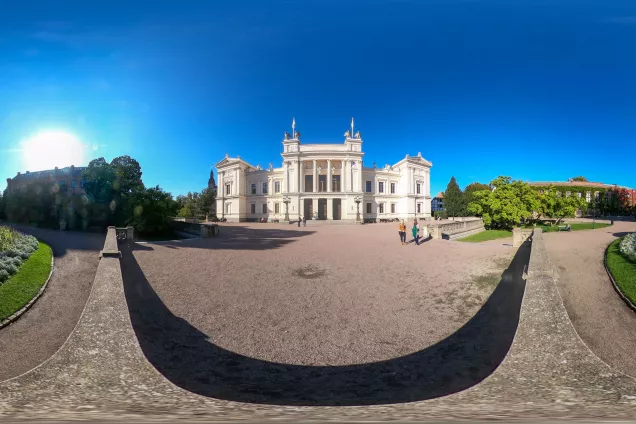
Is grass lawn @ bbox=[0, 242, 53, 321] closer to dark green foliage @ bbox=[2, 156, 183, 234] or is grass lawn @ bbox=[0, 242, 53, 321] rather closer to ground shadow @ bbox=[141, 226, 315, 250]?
ground shadow @ bbox=[141, 226, 315, 250]

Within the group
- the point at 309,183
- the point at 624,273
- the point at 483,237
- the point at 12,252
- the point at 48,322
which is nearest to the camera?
the point at 48,322

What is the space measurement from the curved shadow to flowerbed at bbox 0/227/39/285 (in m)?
→ 4.88

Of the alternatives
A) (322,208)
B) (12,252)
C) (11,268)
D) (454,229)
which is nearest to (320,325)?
(11,268)

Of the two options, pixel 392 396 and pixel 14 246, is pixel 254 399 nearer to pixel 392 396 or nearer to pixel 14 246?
pixel 392 396

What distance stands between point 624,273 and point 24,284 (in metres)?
15.8

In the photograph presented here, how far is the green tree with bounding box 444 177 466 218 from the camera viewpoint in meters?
50.5

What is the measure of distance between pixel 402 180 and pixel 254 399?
52276 mm

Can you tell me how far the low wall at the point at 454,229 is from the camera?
18.0 metres

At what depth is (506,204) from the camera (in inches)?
988

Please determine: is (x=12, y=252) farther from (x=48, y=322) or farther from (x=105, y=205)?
(x=105, y=205)

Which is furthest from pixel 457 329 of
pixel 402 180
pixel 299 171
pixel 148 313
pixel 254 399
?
pixel 402 180

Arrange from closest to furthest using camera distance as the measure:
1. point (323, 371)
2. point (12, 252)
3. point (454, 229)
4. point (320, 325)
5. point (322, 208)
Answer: point (323, 371) < point (320, 325) < point (12, 252) < point (454, 229) < point (322, 208)

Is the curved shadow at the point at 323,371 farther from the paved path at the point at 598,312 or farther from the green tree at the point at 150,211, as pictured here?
the green tree at the point at 150,211

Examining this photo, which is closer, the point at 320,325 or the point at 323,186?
the point at 320,325
